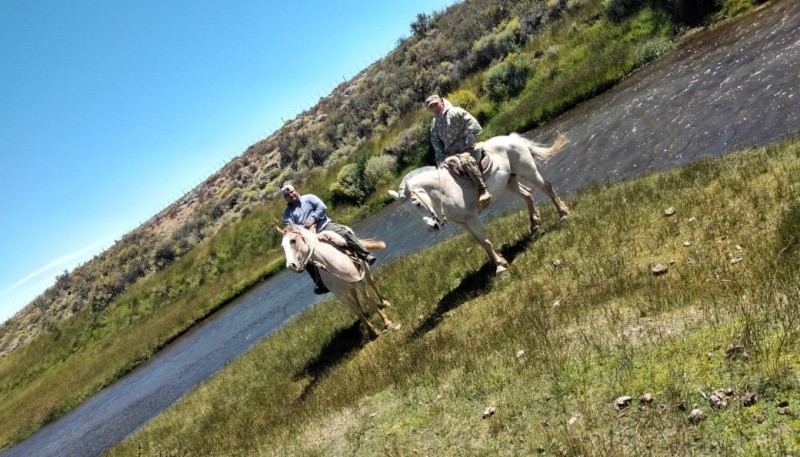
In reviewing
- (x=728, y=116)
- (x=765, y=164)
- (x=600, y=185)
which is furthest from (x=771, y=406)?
(x=728, y=116)

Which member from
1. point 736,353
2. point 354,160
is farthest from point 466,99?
point 736,353

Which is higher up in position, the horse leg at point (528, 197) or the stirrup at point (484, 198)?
the stirrup at point (484, 198)

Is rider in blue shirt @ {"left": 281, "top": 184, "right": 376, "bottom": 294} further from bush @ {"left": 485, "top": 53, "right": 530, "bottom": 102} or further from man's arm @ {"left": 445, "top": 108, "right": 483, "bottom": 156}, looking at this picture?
bush @ {"left": 485, "top": 53, "right": 530, "bottom": 102}

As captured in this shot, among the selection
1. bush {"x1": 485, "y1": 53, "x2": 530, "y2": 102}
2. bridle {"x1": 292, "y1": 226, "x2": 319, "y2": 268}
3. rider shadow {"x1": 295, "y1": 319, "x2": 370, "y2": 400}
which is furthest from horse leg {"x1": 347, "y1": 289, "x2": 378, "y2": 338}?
bush {"x1": 485, "y1": 53, "x2": 530, "y2": 102}

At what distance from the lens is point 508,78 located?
30250mm

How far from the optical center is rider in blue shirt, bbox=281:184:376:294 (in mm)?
12680

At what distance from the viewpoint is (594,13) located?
2945cm

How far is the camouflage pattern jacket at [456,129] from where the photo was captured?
11320 millimetres

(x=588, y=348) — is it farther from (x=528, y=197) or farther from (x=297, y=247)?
(x=297, y=247)

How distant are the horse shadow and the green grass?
6 centimetres

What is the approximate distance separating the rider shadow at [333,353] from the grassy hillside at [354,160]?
2763 mm

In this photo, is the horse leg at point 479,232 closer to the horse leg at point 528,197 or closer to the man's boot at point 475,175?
the man's boot at point 475,175

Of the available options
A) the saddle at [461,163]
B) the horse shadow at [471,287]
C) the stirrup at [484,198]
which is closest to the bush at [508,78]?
the horse shadow at [471,287]

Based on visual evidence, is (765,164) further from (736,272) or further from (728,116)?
(728,116)
